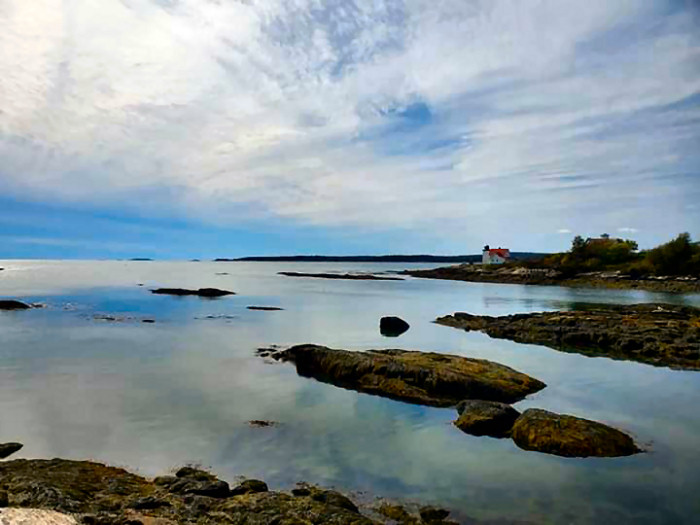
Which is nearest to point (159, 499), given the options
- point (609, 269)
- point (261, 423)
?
point (261, 423)

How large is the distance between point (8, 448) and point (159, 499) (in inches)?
244

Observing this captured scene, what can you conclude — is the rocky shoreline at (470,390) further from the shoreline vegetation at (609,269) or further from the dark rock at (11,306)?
the shoreline vegetation at (609,269)

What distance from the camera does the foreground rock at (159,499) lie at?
798 centimetres

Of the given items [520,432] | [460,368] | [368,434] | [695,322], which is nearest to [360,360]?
[460,368]

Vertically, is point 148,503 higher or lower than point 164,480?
higher

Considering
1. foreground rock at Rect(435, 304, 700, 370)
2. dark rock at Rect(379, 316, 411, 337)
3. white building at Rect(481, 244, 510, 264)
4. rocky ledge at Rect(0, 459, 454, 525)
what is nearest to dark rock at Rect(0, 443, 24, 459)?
rocky ledge at Rect(0, 459, 454, 525)

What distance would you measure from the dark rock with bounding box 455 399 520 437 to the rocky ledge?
→ 478 cm

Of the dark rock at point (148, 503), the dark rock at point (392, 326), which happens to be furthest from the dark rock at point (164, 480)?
the dark rock at point (392, 326)

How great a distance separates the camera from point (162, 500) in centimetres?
873

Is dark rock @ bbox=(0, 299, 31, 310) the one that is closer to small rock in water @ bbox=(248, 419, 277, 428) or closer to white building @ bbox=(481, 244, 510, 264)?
small rock in water @ bbox=(248, 419, 277, 428)

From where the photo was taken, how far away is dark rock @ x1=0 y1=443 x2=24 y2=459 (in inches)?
468

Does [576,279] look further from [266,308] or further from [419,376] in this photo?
[419,376]

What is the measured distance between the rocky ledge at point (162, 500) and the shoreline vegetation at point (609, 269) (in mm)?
79517

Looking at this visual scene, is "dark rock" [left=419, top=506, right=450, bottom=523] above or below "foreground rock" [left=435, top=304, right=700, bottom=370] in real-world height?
below
